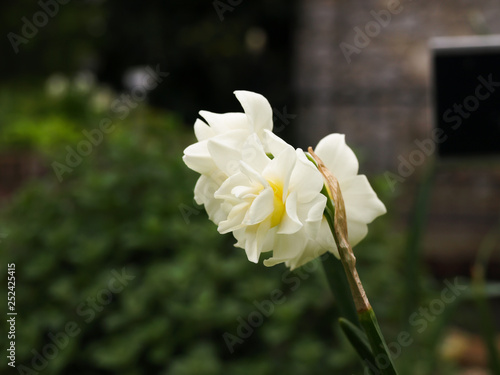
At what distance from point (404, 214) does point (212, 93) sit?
359cm

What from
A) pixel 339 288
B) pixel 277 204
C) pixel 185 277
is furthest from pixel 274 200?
pixel 185 277

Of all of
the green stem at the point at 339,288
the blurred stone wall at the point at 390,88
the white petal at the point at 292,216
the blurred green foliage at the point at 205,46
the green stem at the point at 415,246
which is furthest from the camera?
the blurred green foliage at the point at 205,46

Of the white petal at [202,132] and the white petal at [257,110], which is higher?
the white petal at [257,110]

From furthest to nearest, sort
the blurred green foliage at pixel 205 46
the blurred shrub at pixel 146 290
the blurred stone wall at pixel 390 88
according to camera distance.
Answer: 1. the blurred green foliage at pixel 205 46
2. the blurred stone wall at pixel 390 88
3. the blurred shrub at pixel 146 290

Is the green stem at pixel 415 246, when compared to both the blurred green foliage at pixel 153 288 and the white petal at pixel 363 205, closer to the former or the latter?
the blurred green foliage at pixel 153 288

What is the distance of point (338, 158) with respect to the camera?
66cm

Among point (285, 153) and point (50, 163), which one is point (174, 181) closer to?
point (50, 163)

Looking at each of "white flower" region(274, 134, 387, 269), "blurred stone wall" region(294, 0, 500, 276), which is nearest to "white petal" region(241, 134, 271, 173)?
"white flower" region(274, 134, 387, 269)

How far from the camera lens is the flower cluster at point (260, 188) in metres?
0.55

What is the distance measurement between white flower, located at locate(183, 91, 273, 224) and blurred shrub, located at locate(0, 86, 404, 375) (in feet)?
3.39

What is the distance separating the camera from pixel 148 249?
183cm

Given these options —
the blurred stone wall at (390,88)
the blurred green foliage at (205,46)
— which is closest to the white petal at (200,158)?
the blurred stone wall at (390,88)

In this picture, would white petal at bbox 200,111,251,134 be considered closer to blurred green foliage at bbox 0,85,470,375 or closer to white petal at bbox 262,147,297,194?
white petal at bbox 262,147,297,194

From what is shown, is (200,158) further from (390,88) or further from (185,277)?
(390,88)
